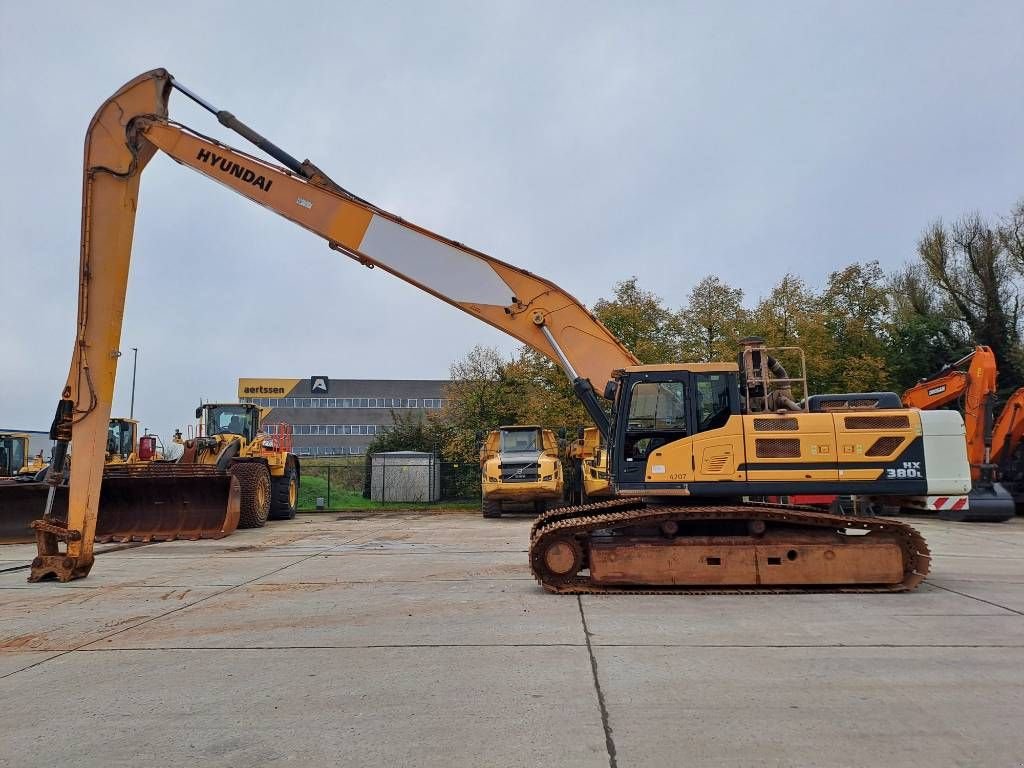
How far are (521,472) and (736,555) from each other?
11.8 meters

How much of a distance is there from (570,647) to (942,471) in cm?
494

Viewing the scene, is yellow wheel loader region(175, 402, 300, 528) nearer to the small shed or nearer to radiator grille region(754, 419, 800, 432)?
the small shed

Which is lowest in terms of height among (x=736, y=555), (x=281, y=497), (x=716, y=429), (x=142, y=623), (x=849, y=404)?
(x=142, y=623)

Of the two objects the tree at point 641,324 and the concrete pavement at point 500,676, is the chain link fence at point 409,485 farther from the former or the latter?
the concrete pavement at point 500,676

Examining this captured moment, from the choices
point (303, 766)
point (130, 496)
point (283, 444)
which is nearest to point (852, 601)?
point (303, 766)

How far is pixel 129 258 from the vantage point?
9.44 metres

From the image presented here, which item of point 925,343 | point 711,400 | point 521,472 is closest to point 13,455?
point 521,472

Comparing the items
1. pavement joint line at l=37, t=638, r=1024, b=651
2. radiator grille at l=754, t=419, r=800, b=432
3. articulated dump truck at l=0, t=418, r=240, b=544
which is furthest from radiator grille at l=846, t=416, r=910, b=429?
articulated dump truck at l=0, t=418, r=240, b=544

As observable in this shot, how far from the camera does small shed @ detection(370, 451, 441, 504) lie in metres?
27.2

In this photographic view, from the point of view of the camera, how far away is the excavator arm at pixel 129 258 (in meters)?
8.97

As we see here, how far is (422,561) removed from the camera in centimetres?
1059

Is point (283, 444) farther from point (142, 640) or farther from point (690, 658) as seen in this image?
point (690, 658)

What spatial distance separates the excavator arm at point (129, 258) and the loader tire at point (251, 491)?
6814 mm

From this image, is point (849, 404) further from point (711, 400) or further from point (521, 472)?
point (521, 472)
